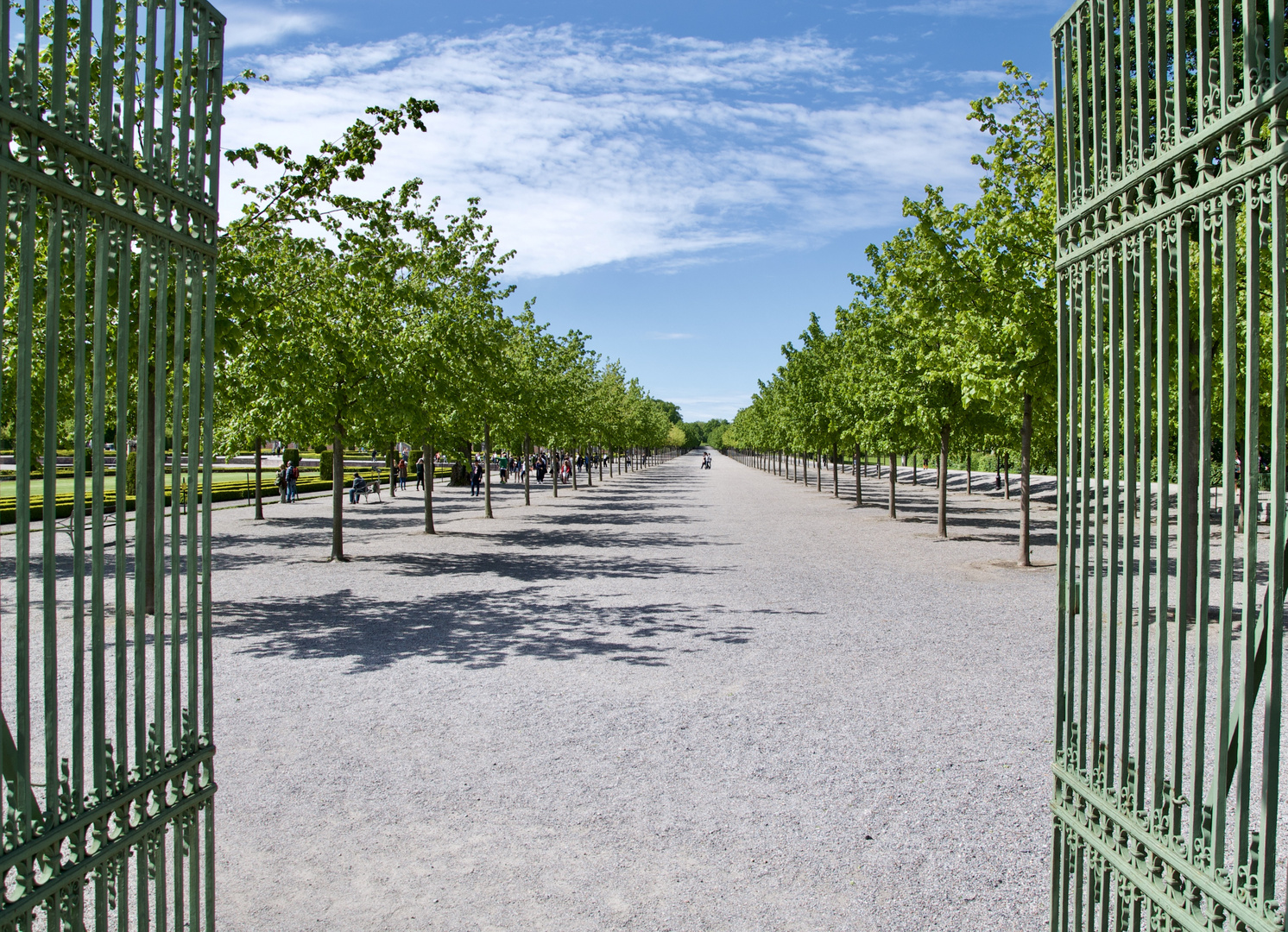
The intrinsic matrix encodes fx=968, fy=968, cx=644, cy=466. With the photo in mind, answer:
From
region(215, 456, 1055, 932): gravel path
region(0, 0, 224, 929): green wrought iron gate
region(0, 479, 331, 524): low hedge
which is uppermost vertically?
region(0, 0, 224, 929): green wrought iron gate

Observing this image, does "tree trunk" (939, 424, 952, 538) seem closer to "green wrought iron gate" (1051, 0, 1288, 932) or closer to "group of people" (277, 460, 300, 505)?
"green wrought iron gate" (1051, 0, 1288, 932)

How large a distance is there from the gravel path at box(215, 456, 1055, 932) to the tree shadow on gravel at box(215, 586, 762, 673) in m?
0.06

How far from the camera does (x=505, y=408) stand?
27141 millimetres

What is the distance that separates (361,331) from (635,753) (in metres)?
11.9

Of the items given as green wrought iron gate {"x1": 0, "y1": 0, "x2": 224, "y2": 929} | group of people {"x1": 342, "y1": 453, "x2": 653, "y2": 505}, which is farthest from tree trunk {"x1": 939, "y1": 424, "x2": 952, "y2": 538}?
green wrought iron gate {"x1": 0, "y1": 0, "x2": 224, "y2": 929}

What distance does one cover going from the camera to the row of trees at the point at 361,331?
11258 mm

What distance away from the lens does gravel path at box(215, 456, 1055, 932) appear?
4.37 metres

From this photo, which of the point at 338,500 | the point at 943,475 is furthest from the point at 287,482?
the point at 943,475

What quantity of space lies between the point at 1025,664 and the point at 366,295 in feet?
42.2

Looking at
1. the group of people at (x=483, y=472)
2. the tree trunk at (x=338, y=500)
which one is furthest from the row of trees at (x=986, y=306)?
the group of people at (x=483, y=472)

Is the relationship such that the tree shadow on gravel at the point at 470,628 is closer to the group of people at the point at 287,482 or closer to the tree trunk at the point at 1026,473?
the tree trunk at the point at 1026,473

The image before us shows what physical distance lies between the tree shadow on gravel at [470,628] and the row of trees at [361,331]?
290cm

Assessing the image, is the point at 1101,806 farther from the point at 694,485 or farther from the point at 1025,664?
the point at 694,485

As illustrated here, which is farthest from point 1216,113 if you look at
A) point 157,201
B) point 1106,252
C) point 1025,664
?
point 1025,664
